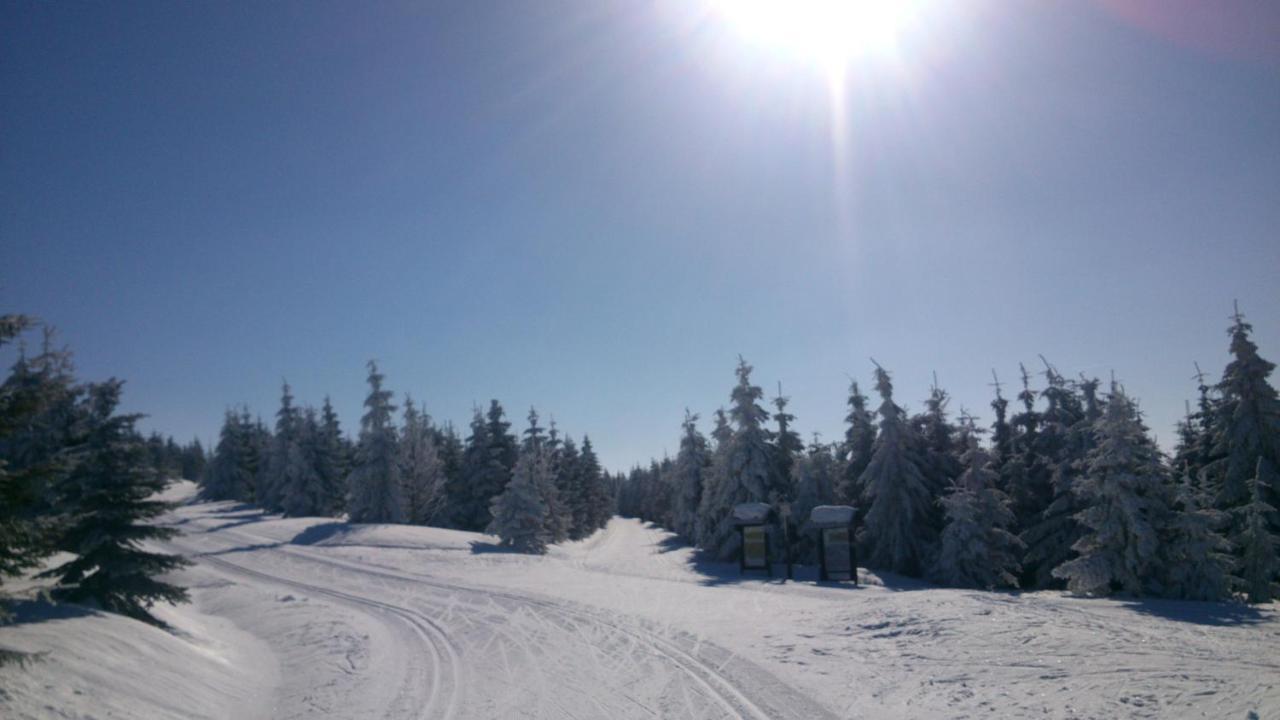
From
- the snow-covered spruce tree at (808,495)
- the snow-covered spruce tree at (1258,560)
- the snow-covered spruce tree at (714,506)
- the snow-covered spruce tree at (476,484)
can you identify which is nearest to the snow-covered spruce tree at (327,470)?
the snow-covered spruce tree at (476,484)

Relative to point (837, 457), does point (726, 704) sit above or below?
below

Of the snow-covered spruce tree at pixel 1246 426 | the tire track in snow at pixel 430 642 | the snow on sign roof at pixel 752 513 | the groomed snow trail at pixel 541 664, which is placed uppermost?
the snow-covered spruce tree at pixel 1246 426

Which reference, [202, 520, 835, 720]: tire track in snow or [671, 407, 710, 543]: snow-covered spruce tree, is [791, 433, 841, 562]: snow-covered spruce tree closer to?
[671, 407, 710, 543]: snow-covered spruce tree

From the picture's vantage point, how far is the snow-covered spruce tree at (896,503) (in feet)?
89.9

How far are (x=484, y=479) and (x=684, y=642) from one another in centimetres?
3474

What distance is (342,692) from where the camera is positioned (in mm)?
9680

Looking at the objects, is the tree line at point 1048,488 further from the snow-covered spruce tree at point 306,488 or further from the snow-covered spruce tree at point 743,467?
the snow-covered spruce tree at point 306,488

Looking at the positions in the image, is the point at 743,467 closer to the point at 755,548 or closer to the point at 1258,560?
the point at 755,548

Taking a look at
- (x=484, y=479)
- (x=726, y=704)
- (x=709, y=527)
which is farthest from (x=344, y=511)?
(x=726, y=704)

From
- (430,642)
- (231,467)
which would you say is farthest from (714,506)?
(231,467)

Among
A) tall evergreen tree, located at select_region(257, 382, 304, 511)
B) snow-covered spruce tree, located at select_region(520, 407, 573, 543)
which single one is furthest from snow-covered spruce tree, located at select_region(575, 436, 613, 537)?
tall evergreen tree, located at select_region(257, 382, 304, 511)

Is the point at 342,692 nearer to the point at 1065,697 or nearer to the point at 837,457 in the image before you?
the point at 1065,697

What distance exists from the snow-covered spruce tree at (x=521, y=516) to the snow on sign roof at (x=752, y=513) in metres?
11.6

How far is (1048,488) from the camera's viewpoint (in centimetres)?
2756
